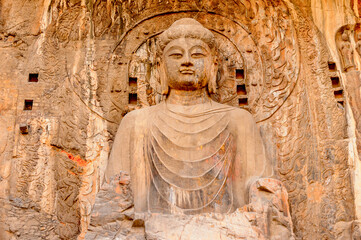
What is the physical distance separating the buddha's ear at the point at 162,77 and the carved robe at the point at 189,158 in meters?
0.25

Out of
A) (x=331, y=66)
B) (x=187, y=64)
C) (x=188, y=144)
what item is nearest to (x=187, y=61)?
(x=187, y=64)

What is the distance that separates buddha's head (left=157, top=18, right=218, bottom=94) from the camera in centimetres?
775

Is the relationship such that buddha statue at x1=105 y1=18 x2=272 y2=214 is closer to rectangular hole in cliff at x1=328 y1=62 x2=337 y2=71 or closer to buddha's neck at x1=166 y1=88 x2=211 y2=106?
buddha's neck at x1=166 y1=88 x2=211 y2=106

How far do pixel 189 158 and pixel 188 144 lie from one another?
18cm

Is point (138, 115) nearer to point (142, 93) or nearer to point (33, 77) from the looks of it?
point (142, 93)

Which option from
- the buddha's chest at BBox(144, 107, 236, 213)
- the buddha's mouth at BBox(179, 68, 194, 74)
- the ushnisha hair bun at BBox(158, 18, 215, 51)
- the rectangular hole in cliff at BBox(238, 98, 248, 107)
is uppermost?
the ushnisha hair bun at BBox(158, 18, 215, 51)

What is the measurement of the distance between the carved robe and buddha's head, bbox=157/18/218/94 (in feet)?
1.03

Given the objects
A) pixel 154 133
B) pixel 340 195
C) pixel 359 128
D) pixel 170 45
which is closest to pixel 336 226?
pixel 340 195

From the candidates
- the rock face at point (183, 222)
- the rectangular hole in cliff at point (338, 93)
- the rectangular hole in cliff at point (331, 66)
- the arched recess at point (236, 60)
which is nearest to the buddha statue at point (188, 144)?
the rock face at point (183, 222)

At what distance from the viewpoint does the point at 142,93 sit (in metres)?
8.77

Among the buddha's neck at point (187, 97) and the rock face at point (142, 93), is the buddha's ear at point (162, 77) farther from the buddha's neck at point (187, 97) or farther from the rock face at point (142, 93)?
the rock face at point (142, 93)

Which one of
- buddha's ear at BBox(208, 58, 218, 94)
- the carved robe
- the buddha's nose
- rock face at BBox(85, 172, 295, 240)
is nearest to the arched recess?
buddha's ear at BBox(208, 58, 218, 94)

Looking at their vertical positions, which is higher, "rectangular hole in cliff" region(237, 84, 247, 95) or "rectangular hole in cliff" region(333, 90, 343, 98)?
"rectangular hole in cliff" region(237, 84, 247, 95)

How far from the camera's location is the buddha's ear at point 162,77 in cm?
798
